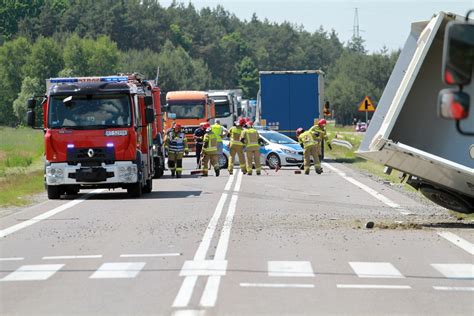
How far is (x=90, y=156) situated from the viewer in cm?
2573

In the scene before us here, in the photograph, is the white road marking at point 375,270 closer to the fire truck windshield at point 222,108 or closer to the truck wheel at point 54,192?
the truck wheel at point 54,192

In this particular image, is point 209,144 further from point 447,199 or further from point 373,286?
point 373,286

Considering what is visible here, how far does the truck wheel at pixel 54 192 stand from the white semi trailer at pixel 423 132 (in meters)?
9.42

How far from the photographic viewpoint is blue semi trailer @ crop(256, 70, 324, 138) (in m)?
46.2

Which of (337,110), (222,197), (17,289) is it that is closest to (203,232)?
(17,289)

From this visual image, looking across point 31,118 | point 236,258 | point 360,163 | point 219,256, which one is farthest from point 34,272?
point 360,163

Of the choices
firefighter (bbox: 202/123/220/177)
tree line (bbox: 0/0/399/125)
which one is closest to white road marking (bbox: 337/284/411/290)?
firefighter (bbox: 202/123/220/177)

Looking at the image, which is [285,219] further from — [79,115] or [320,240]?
[79,115]

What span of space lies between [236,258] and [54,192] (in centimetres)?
1289

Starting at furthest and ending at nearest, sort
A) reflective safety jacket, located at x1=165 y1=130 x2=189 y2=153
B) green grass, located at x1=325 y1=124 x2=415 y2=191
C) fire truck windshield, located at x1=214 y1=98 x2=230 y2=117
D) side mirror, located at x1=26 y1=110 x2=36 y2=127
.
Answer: fire truck windshield, located at x1=214 y1=98 x2=230 y2=117
reflective safety jacket, located at x1=165 y1=130 x2=189 y2=153
green grass, located at x1=325 y1=124 x2=415 y2=191
side mirror, located at x1=26 y1=110 x2=36 y2=127

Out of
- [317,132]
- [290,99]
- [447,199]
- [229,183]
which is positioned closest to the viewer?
[447,199]

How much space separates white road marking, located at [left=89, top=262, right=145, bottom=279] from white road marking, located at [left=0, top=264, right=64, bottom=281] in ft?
1.74

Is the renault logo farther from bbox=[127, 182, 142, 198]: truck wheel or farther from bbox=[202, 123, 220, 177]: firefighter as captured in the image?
bbox=[202, 123, 220, 177]: firefighter

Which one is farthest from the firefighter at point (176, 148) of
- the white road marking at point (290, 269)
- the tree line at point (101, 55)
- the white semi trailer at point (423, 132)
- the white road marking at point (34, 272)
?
the tree line at point (101, 55)
